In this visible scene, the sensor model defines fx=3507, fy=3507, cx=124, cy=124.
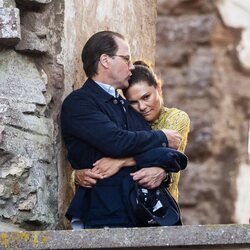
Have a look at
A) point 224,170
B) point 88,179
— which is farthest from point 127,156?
point 224,170

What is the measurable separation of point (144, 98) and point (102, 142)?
324mm

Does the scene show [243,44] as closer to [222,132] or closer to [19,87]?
[222,132]

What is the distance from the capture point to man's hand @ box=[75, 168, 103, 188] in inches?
485

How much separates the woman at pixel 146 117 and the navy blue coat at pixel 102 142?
0.09ft

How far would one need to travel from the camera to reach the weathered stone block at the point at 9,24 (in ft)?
40.7

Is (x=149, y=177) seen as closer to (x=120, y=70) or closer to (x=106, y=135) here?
(x=106, y=135)

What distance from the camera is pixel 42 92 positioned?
41.3 ft

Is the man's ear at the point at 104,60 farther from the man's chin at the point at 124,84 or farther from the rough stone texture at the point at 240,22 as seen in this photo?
the rough stone texture at the point at 240,22

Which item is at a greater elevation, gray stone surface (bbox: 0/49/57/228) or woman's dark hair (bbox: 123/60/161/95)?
woman's dark hair (bbox: 123/60/161/95)

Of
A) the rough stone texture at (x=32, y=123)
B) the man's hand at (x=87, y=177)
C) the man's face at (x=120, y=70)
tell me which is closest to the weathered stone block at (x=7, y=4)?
the rough stone texture at (x=32, y=123)

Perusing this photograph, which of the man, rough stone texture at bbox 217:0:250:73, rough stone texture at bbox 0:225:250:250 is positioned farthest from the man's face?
rough stone texture at bbox 217:0:250:73

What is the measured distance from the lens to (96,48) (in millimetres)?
12508

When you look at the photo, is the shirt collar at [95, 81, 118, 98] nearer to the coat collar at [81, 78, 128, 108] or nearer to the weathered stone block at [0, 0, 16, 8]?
the coat collar at [81, 78, 128, 108]

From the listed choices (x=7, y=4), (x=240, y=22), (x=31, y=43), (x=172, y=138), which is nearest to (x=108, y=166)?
(x=172, y=138)
